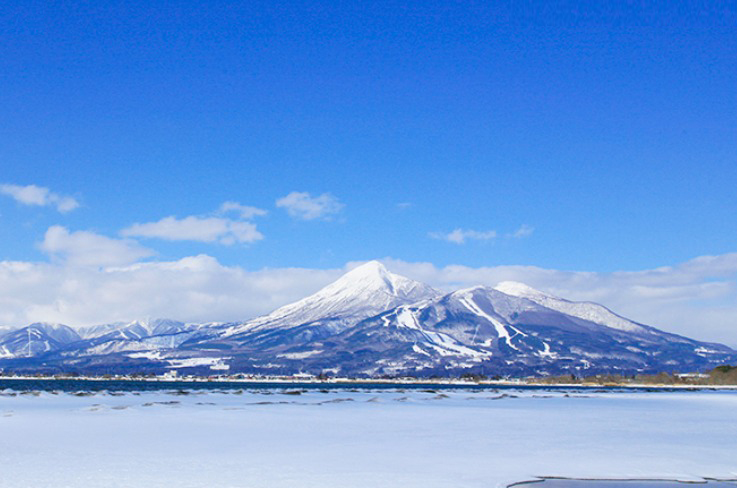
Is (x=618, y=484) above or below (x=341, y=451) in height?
below

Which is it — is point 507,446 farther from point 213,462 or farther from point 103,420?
point 103,420

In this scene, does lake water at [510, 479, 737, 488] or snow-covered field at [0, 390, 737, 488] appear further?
snow-covered field at [0, 390, 737, 488]

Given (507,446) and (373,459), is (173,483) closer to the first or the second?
(373,459)

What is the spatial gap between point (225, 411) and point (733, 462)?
2009 inches

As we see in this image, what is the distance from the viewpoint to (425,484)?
27906mm

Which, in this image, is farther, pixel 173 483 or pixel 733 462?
pixel 733 462

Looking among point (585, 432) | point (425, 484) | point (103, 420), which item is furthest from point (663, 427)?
point (103, 420)

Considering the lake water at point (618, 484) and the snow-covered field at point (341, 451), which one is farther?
the snow-covered field at point (341, 451)

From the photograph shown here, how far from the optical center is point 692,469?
33.2 meters

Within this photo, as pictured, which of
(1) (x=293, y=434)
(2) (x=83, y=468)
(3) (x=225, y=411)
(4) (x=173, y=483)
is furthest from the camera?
(3) (x=225, y=411)

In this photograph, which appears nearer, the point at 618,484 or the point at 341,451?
the point at 618,484

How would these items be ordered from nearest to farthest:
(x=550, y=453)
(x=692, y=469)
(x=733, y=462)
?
(x=692, y=469)
(x=733, y=462)
(x=550, y=453)

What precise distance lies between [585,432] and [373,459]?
2263cm

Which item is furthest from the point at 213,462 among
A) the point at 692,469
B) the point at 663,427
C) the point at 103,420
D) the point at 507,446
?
the point at 663,427
